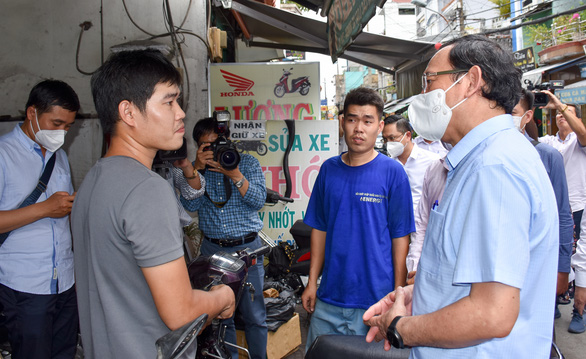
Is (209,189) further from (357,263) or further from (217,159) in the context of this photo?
(357,263)

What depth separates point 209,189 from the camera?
138 inches

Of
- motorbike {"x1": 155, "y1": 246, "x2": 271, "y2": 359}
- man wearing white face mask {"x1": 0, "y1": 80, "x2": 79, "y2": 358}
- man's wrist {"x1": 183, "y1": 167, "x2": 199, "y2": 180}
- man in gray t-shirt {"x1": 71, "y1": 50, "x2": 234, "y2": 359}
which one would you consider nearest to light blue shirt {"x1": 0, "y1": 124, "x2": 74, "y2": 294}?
man wearing white face mask {"x1": 0, "y1": 80, "x2": 79, "y2": 358}

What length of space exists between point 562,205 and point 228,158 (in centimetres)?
256

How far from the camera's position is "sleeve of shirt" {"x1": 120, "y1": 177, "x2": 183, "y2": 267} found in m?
1.26

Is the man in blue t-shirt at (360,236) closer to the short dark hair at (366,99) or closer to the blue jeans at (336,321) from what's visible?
the blue jeans at (336,321)

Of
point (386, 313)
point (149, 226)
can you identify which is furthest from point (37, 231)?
point (386, 313)

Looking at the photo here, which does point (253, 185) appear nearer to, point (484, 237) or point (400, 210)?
point (400, 210)

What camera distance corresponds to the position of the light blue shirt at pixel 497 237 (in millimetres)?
1078

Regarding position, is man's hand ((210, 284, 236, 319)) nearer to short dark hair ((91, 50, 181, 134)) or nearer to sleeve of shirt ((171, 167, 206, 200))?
short dark hair ((91, 50, 181, 134))

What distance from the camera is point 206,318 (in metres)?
1.36

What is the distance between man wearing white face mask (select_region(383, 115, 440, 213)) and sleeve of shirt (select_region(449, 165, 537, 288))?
118 inches

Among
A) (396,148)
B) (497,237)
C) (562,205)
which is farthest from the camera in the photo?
(396,148)

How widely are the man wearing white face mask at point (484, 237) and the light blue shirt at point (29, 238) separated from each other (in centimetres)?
204

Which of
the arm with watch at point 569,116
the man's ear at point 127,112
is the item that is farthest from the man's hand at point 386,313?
the arm with watch at point 569,116
